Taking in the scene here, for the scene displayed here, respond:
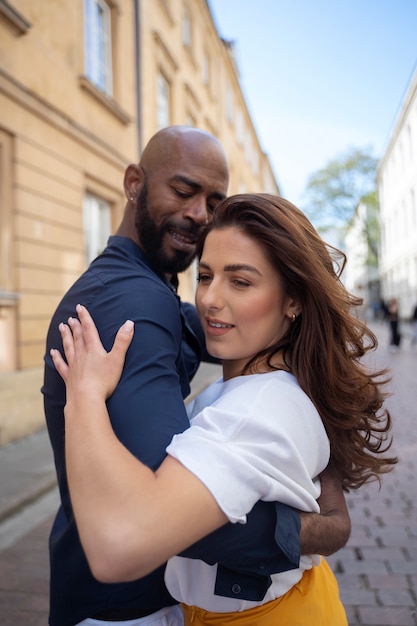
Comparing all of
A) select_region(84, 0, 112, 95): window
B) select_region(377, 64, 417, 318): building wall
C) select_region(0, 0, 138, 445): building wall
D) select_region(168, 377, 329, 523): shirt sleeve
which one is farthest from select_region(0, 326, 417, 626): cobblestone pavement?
select_region(377, 64, 417, 318): building wall

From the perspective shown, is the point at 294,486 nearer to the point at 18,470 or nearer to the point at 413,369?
the point at 18,470

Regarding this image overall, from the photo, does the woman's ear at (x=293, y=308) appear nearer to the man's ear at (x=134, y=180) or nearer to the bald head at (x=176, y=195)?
the bald head at (x=176, y=195)

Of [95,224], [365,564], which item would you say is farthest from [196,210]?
[95,224]

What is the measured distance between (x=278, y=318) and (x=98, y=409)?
52 cm

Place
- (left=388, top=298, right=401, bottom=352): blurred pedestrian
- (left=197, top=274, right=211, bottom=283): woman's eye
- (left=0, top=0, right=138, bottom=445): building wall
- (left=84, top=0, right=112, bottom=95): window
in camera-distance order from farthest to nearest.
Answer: (left=388, top=298, right=401, bottom=352): blurred pedestrian → (left=84, top=0, right=112, bottom=95): window → (left=0, top=0, right=138, bottom=445): building wall → (left=197, top=274, right=211, bottom=283): woman's eye

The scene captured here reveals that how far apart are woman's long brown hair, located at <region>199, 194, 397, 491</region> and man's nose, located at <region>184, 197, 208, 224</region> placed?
42 centimetres

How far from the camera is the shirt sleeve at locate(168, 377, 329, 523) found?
0.98 meters

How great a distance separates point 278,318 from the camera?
139cm

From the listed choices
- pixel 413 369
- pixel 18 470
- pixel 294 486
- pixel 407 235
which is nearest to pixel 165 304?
pixel 294 486

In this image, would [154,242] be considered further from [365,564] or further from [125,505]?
[365,564]

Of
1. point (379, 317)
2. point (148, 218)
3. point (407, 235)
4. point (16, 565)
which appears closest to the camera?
point (148, 218)

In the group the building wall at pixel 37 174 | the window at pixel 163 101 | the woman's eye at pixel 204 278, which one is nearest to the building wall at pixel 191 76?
the window at pixel 163 101

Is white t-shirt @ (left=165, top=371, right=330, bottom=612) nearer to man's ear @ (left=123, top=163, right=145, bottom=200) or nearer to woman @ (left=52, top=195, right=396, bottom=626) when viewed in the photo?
woman @ (left=52, top=195, right=396, bottom=626)

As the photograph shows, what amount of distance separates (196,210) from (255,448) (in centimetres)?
104
